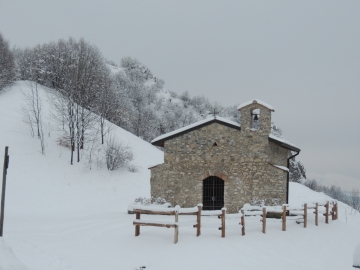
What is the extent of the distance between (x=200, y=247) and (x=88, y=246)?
141 inches

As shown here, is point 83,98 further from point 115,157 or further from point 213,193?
point 213,193

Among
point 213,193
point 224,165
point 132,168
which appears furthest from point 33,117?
point 224,165

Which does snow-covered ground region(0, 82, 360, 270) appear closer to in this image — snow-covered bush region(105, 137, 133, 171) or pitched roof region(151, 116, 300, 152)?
snow-covered bush region(105, 137, 133, 171)

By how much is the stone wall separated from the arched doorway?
2.07 ft

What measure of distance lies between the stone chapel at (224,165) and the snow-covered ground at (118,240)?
71.0 inches

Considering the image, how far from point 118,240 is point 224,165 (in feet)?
25.5

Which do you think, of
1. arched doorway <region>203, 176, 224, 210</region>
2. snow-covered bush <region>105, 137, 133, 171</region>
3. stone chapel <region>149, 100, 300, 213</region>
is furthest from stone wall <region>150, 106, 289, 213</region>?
snow-covered bush <region>105, 137, 133, 171</region>

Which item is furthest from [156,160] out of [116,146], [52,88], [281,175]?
[281,175]

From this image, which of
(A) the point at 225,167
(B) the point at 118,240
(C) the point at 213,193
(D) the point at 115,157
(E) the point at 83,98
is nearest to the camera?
(B) the point at 118,240

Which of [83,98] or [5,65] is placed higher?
[5,65]

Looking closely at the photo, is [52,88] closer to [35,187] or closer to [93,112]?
[93,112]

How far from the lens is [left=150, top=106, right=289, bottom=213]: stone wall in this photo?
679 inches

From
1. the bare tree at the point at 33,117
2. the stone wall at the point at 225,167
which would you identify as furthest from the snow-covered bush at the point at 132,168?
the stone wall at the point at 225,167

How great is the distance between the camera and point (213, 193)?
1830cm
